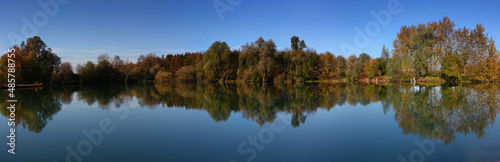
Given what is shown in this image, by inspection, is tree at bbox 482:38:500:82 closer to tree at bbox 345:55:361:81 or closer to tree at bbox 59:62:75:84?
tree at bbox 345:55:361:81

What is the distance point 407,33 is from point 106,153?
141ft

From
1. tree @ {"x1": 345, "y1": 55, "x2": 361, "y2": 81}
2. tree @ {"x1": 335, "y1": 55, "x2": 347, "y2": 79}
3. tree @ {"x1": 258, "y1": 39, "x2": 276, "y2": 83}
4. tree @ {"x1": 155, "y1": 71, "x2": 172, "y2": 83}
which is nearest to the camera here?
tree @ {"x1": 345, "y1": 55, "x2": 361, "y2": 81}

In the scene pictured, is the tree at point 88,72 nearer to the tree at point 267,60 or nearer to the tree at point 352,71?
the tree at point 267,60

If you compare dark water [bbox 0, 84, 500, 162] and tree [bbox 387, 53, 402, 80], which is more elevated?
tree [bbox 387, 53, 402, 80]

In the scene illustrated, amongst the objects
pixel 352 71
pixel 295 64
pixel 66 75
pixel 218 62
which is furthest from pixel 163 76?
pixel 352 71

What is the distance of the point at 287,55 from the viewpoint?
2073 inches

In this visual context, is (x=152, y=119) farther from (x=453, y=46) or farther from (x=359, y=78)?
(x=359, y=78)

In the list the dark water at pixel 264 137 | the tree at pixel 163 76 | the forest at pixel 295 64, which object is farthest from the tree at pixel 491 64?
the tree at pixel 163 76

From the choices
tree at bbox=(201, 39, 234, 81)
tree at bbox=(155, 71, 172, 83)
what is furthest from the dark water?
tree at bbox=(155, 71, 172, 83)

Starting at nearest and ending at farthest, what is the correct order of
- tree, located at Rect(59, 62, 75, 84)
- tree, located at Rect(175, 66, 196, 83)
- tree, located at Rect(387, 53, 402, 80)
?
tree, located at Rect(387, 53, 402, 80) → tree, located at Rect(59, 62, 75, 84) → tree, located at Rect(175, 66, 196, 83)

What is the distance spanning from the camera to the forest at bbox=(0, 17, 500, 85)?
112 feet

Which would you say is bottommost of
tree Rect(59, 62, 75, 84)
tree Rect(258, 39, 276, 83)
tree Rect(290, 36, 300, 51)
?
tree Rect(59, 62, 75, 84)

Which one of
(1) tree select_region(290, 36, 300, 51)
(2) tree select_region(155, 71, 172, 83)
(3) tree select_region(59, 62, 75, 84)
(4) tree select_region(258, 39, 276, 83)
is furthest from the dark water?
(2) tree select_region(155, 71, 172, 83)

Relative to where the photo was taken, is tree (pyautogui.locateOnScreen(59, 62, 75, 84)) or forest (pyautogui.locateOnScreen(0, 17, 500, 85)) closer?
forest (pyautogui.locateOnScreen(0, 17, 500, 85))
